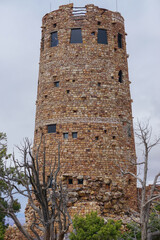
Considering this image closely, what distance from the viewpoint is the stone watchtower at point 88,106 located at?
2412cm

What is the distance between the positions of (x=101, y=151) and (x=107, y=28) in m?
9.85

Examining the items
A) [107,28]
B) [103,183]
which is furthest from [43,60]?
[103,183]

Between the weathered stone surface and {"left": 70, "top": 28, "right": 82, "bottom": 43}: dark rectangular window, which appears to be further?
{"left": 70, "top": 28, "right": 82, "bottom": 43}: dark rectangular window

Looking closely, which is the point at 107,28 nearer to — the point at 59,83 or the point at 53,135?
the point at 59,83

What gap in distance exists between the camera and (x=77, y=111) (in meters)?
25.3

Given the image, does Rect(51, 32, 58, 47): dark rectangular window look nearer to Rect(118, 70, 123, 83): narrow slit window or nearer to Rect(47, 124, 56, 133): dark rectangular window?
Rect(118, 70, 123, 83): narrow slit window

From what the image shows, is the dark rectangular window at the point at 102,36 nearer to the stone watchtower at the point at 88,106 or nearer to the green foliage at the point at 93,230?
the stone watchtower at the point at 88,106

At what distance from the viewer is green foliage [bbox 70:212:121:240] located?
17667 millimetres

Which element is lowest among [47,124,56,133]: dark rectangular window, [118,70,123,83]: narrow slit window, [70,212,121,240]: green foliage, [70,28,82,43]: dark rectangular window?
[70,212,121,240]: green foliage

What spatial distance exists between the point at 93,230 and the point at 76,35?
15137 mm

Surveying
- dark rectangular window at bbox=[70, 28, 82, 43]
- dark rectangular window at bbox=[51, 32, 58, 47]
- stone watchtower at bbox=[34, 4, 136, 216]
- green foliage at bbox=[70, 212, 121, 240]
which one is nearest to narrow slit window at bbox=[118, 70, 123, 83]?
stone watchtower at bbox=[34, 4, 136, 216]

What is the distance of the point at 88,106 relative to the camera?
25344 mm

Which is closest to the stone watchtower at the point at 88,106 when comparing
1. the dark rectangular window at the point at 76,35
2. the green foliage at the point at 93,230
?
the dark rectangular window at the point at 76,35

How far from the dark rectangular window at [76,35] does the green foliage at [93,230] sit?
45.5 feet
